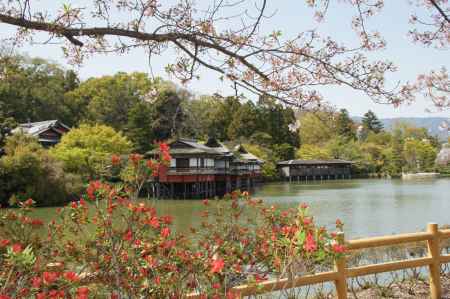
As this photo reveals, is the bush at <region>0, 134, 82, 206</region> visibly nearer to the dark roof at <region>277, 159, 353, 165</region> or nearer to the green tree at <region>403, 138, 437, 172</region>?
the dark roof at <region>277, 159, 353, 165</region>

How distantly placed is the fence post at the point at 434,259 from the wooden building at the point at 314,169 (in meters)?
47.4

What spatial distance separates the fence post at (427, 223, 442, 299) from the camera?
4.19m

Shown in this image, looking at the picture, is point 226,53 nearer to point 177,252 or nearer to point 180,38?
point 180,38

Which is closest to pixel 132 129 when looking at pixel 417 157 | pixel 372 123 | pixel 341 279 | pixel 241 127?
pixel 241 127

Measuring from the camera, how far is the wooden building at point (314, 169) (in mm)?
52375

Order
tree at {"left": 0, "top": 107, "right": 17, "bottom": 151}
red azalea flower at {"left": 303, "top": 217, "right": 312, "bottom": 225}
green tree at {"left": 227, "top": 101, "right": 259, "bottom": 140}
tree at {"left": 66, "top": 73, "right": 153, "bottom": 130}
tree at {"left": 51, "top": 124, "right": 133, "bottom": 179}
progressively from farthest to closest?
1. green tree at {"left": 227, "top": 101, "right": 259, "bottom": 140}
2. tree at {"left": 66, "top": 73, "right": 153, "bottom": 130}
3. tree at {"left": 51, "top": 124, "right": 133, "bottom": 179}
4. tree at {"left": 0, "top": 107, "right": 17, "bottom": 151}
5. red azalea flower at {"left": 303, "top": 217, "right": 312, "bottom": 225}

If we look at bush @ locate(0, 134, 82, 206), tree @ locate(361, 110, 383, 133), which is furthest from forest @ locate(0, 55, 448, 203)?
tree @ locate(361, 110, 383, 133)

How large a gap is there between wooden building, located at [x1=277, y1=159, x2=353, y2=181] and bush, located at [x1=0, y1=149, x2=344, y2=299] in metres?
49.6

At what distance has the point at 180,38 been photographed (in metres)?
2.93

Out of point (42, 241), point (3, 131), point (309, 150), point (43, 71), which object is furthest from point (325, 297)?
point (309, 150)

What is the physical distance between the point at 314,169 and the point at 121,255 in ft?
179

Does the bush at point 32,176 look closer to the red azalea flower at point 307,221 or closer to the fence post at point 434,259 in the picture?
the fence post at point 434,259

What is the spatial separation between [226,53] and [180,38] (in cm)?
31

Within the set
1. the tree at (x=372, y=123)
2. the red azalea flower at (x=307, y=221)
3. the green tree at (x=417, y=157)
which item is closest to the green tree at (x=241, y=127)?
the green tree at (x=417, y=157)
